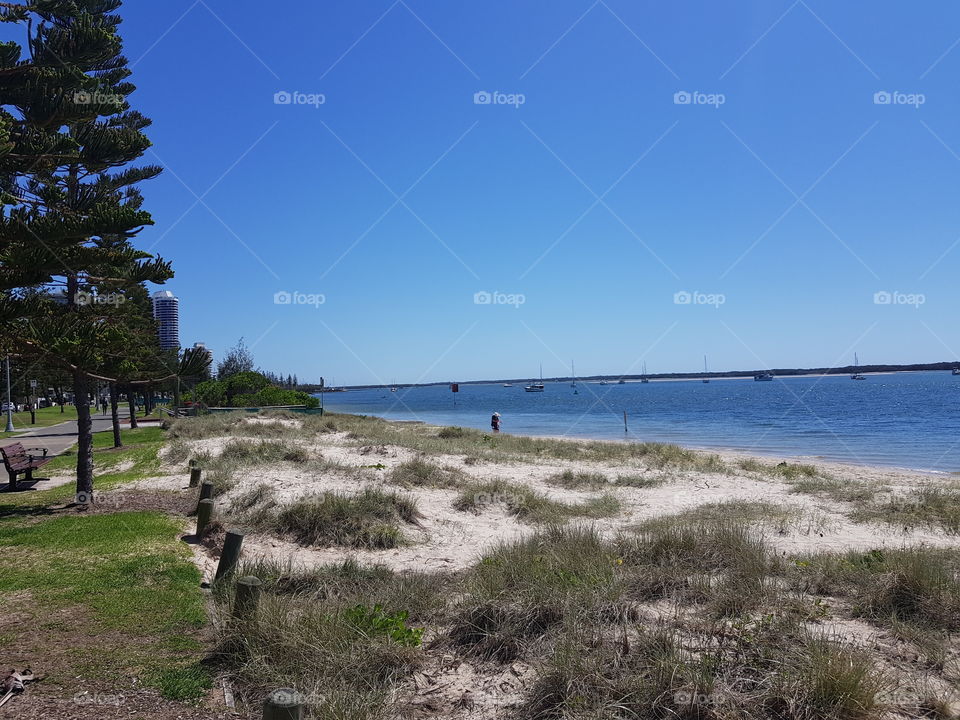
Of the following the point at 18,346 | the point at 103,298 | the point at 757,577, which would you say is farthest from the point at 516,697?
the point at 103,298

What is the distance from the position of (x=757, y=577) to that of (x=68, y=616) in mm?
5810

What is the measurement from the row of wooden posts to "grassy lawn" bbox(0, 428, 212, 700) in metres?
0.39

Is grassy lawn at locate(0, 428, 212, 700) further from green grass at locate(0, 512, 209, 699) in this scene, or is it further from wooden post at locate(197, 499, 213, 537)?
wooden post at locate(197, 499, 213, 537)

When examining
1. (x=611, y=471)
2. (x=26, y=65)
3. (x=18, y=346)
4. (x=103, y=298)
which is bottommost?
(x=611, y=471)

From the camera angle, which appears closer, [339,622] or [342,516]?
[339,622]

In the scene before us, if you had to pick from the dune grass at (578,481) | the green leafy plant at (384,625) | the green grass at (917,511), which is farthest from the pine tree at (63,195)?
the green grass at (917,511)

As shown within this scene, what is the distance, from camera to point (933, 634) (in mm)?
4402

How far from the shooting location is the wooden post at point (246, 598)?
15.4 ft

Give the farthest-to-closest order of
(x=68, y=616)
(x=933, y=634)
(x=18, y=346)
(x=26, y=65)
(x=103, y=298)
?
(x=103, y=298), (x=18, y=346), (x=26, y=65), (x=68, y=616), (x=933, y=634)

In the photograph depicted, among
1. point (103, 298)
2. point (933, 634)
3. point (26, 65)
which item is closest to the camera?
point (933, 634)

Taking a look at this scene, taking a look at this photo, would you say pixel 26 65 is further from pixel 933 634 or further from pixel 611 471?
pixel 611 471

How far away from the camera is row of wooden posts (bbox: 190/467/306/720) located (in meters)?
2.97

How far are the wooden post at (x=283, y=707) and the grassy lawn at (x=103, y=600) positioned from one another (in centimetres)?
138

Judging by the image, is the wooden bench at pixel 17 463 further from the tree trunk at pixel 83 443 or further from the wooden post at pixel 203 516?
the wooden post at pixel 203 516
